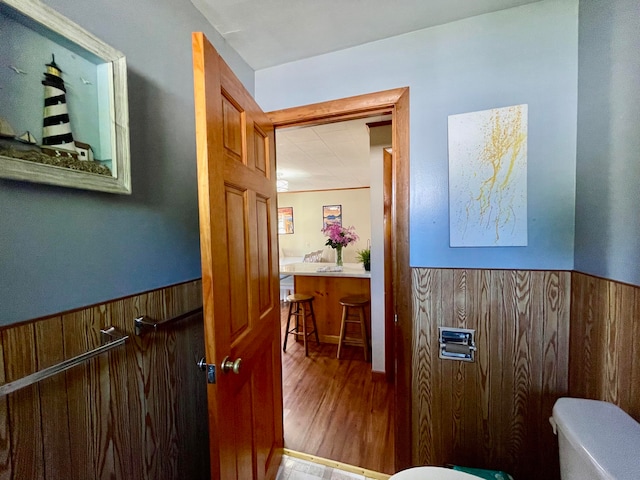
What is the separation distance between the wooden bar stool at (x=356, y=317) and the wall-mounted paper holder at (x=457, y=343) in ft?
4.61

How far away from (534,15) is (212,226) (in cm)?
166

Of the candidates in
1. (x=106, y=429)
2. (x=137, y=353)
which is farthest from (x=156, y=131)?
(x=106, y=429)

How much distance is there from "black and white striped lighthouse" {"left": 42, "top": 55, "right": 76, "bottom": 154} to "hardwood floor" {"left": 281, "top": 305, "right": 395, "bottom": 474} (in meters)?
→ 1.98

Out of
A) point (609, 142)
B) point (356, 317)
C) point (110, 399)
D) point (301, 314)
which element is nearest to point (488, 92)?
point (609, 142)

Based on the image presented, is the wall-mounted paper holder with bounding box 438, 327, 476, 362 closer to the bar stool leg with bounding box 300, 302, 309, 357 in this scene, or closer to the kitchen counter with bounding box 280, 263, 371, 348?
the kitchen counter with bounding box 280, 263, 371, 348

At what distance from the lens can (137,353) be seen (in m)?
0.88

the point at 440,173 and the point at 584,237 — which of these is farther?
the point at 440,173

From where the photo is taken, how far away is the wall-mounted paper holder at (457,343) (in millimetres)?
1212

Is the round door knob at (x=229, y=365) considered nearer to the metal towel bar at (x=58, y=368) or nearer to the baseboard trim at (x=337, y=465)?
the metal towel bar at (x=58, y=368)

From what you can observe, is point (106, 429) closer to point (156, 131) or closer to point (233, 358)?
point (233, 358)

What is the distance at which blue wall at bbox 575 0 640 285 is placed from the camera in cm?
76

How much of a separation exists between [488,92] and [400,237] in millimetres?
800

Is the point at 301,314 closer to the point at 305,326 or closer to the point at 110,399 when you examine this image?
the point at 305,326

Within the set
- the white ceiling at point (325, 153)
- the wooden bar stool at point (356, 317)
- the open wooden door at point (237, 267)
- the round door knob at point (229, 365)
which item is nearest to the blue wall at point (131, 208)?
the open wooden door at point (237, 267)
